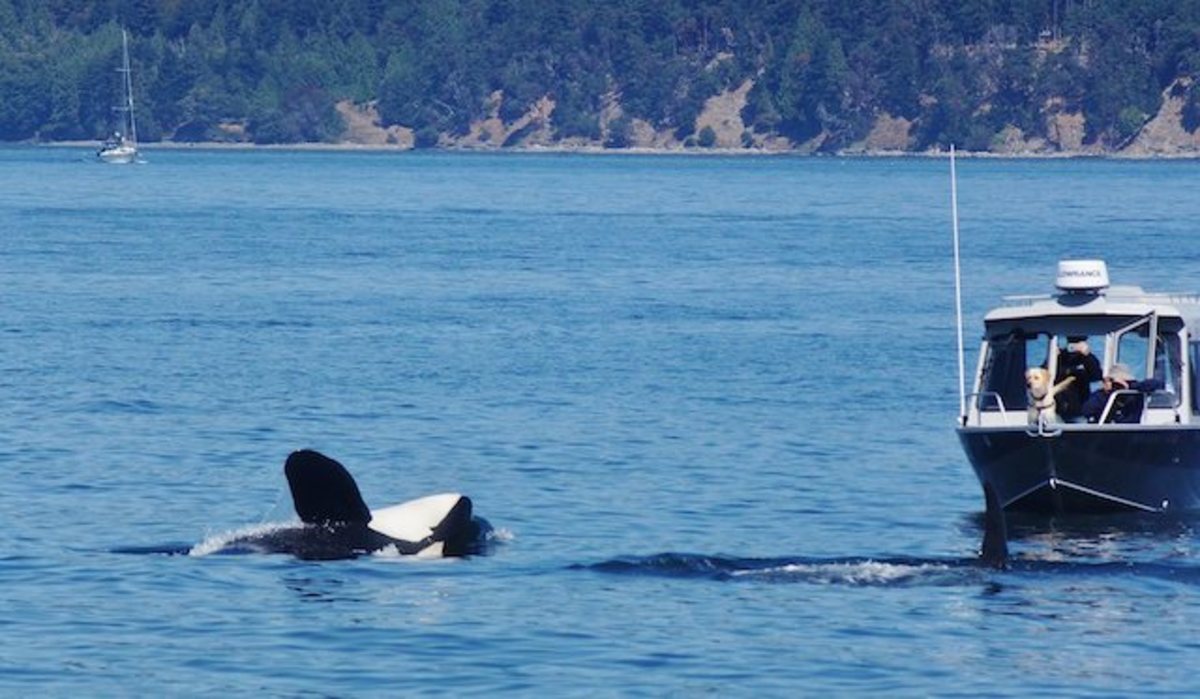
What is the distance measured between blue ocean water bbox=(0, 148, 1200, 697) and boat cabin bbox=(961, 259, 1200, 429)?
4.83ft

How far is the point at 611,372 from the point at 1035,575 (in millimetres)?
25654

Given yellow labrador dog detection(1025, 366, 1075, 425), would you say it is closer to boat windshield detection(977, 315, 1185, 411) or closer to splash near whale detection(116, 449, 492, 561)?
boat windshield detection(977, 315, 1185, 411)

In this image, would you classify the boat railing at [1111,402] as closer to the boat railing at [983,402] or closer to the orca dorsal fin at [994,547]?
the boat railing at [983,402]

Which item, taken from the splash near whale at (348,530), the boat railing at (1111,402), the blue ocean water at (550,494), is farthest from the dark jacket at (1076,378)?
the splash near whale at (348,530)

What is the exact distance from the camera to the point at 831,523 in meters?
34.8

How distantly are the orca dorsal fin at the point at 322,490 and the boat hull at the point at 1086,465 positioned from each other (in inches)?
321

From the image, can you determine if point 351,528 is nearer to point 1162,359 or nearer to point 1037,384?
point 1037,384

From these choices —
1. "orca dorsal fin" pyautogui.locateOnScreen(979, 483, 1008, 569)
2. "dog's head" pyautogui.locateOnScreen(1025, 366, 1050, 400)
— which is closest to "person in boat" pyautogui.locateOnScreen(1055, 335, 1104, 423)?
"dog's head" pyautogui.locateOnScreen(1025, 366, 1050, 400)

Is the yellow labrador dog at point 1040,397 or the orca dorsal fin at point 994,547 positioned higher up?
the yellow labrador dog at point 1040,397

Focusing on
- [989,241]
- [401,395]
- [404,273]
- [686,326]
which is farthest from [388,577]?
[989,241]

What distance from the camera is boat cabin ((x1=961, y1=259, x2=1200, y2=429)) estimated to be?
35312 millimetres

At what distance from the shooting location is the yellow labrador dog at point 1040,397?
111ft

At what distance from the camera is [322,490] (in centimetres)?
2973

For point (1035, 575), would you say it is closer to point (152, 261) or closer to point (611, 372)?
point (611, 372)
